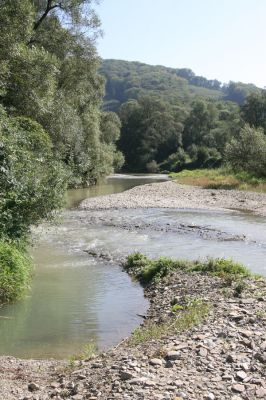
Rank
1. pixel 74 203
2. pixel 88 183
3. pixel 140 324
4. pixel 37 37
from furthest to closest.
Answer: pixel 88 183 < pixel 74 203 < pixel 37 37 < pixel 140 324

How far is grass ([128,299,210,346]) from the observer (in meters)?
10.3

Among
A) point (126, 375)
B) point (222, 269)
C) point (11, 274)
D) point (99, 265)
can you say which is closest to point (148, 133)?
point (99, 265)

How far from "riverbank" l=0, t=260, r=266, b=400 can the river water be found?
1575 millimetres

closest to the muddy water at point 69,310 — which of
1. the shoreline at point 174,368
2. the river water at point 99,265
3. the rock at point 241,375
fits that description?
the river water at point 99,265

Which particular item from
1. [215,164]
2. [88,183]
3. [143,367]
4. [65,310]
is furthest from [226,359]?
[215,164]

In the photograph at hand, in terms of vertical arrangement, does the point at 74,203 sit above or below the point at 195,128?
below

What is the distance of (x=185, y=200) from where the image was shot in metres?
44.4

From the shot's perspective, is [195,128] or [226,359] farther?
[195,128]

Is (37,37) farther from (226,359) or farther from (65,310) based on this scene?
(226,359)

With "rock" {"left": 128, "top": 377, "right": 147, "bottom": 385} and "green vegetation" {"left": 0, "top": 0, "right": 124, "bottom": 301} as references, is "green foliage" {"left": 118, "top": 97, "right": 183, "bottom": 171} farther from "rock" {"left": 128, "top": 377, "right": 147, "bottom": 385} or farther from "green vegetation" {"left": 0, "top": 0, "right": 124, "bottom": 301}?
"rock" {"left": 128, "top": 377, "right": 147, "bottom": 385}

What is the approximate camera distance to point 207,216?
3456 centimetres

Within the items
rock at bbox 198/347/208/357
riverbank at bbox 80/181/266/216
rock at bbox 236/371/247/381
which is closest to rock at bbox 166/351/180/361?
rock at bbox 198/347/208/357

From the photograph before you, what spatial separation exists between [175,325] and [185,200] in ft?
112

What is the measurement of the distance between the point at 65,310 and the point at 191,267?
5.31m
